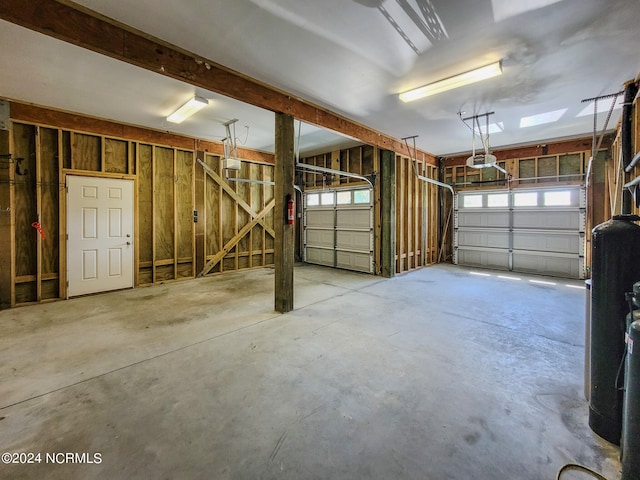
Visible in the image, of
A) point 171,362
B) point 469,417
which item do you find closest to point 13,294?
point 171,362

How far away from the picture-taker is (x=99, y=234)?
522 centimetres

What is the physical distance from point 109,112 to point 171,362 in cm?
448

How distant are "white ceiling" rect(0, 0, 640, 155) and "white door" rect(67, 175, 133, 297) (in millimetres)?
1298

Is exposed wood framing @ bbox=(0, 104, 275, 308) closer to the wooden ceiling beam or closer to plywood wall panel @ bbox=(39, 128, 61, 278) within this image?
plywood wall panel @ bbox=(39, 128, 61, 278)

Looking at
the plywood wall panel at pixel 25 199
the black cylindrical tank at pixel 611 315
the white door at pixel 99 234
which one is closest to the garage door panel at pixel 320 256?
the white door at pixel 99 234

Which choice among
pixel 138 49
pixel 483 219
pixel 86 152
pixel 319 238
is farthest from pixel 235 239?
pixel 483 219

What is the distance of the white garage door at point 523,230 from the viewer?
21.4ft

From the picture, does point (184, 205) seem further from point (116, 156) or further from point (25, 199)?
point (25, 199)

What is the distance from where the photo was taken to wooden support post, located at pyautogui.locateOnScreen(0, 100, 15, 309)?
4273 millimetres

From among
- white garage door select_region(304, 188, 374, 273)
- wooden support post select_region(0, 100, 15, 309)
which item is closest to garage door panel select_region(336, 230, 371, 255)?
white garage door select_region(304, 188, 374, 273)

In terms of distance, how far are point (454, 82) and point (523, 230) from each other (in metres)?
5.21

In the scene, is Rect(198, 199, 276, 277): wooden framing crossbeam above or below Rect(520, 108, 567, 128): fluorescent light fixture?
below

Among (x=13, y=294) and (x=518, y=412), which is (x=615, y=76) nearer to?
(x=518, y=412)

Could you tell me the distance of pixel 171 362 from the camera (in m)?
2.73
